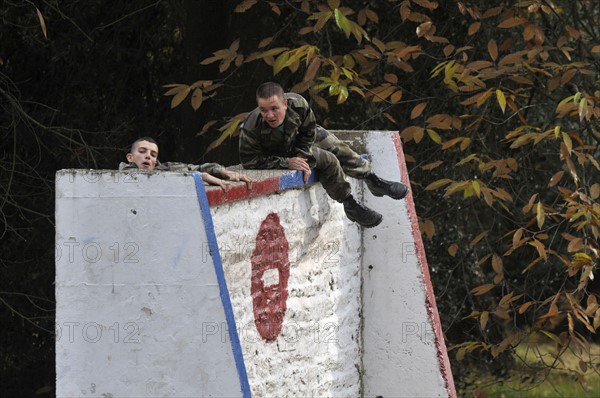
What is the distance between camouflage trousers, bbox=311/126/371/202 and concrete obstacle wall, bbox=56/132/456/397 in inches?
3.5

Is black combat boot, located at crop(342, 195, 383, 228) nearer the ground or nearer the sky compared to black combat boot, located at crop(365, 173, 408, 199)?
nearer the ground

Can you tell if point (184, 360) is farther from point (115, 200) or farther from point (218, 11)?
point (218, 11)

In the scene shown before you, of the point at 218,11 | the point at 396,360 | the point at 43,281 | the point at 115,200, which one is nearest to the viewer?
the point at 115,200

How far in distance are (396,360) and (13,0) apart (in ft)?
14.9

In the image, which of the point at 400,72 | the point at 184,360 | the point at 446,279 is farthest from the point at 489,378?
the point at 184,360

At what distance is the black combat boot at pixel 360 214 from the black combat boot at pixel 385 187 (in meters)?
0.19

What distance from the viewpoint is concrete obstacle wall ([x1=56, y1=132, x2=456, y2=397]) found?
494cm

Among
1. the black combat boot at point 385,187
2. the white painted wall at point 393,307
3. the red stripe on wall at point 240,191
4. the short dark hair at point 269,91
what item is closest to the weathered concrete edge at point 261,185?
the red stripe on wall at point 240,191

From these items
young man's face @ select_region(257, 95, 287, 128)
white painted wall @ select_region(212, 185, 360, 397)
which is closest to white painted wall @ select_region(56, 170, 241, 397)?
white painted wall @ select_region(212, 185, 360, 397)

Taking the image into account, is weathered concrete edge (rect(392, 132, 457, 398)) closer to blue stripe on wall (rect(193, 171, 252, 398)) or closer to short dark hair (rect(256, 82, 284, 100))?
short dark hair (rect(256, 82, 284, 100))

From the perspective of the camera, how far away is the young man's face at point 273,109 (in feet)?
20.2

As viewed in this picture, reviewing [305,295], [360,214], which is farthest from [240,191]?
[360,214]

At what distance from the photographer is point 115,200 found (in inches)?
194

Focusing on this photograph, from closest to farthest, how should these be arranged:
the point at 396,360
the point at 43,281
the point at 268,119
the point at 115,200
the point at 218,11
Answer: the point at 115,200, the point at 268,119, the point at 396,360, the point at 218,11, the point at 43,281
